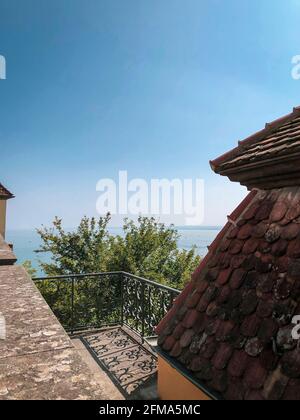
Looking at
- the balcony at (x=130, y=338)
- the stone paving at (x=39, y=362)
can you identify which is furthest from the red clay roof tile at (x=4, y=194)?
the stone paving at (x=39, y=362)

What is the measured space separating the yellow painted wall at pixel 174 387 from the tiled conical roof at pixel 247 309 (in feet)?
0.76

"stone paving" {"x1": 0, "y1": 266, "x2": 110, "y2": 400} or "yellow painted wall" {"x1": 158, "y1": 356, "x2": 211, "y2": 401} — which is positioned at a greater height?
"stone paving" {"x1": 0, "y1": 266, "x2": 110, "y2": 400}

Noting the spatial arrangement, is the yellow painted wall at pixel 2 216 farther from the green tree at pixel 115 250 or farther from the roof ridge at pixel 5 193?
the green tree at pixel 115 250

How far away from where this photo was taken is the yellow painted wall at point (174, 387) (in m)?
2.58

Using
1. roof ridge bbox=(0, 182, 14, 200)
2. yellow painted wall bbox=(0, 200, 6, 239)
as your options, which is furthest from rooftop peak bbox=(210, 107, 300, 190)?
yellow painted wall bbox=(0, 200, 6, 239)

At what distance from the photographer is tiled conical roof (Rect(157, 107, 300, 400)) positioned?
198 centimetres

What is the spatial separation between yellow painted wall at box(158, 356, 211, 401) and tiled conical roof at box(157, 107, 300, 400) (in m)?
0.23

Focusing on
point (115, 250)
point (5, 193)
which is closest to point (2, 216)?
point (5, 193)

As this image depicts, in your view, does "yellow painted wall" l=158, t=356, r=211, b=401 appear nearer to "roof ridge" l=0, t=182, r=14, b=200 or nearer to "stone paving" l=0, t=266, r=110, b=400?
"stone paving" l=0, t=266, r=110, b=400

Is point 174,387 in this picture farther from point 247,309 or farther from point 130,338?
point 130,338

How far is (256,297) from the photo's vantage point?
235 cm

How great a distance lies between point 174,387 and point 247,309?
3.99 ft

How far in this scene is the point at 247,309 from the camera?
2.35m
